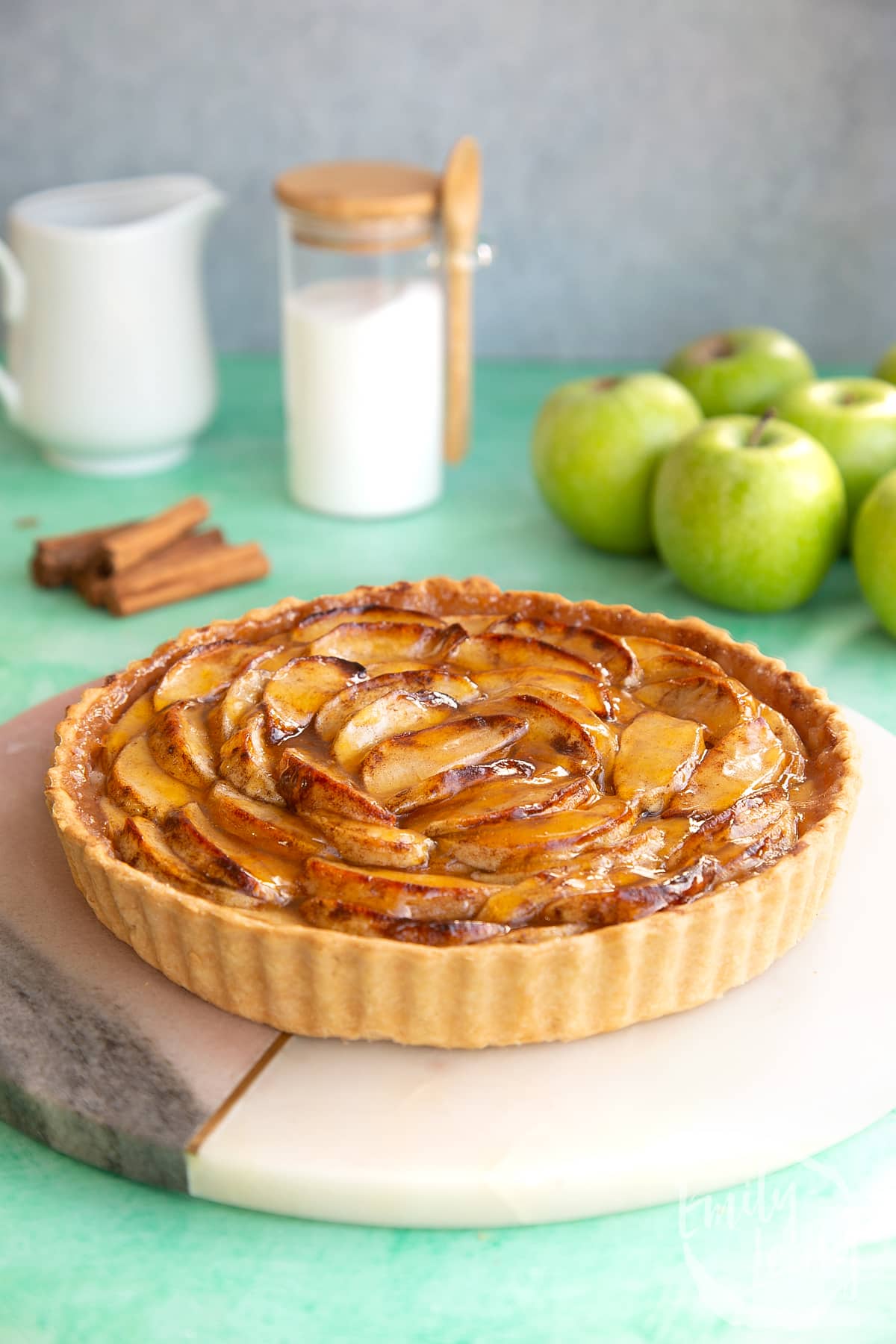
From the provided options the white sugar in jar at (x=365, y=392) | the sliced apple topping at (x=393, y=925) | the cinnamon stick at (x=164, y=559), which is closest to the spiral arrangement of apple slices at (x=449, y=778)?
the sliced apple topping at (x=393, y=925)

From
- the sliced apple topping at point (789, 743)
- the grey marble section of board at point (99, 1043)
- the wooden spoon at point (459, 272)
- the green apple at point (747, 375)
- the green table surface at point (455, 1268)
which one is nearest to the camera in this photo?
the green table surface at point (455, 1268)

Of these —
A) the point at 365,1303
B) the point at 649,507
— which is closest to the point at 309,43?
the point at 649,507

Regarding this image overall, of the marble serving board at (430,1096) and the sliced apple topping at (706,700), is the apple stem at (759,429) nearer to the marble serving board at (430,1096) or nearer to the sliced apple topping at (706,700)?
the sliced apple topping at (706,700)

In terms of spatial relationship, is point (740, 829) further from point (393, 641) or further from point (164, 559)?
point (164, 559)

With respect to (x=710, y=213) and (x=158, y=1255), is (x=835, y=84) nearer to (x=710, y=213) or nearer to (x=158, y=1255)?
(x=710, y=213)

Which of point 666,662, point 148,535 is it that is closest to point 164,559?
point 148,535
